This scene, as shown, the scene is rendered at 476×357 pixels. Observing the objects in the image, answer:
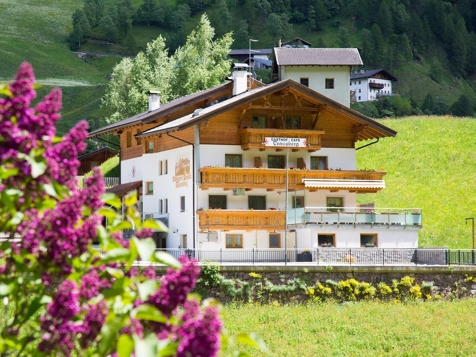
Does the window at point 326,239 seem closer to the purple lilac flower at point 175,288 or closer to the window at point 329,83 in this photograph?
the window at point 329,83

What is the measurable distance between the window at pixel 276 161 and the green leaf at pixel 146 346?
140ft

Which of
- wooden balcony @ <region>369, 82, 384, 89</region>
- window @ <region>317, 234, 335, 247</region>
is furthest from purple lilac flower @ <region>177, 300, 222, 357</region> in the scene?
wooden balcony @ <region>369, 82, 384, 89</region>

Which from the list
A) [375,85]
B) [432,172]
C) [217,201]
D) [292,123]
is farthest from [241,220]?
[375,85]

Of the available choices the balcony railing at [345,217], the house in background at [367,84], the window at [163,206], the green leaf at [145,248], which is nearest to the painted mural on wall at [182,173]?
the window at [163,206]

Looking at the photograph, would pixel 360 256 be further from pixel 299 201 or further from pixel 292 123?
pixel 292 123

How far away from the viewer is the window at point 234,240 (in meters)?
46.3

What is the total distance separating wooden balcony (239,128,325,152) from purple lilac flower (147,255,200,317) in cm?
3973

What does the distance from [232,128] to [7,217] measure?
40.5 meters

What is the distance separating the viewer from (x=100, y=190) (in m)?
7.45

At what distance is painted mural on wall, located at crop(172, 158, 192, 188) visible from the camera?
47.4 metres

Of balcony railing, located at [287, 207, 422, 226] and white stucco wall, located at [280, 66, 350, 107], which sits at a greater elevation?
white stucco wall, located at [280, 66, 350, 107]

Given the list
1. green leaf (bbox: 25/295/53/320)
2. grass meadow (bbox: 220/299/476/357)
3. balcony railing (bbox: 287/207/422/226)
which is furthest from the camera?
balcony railing (bbox: 287/207/422/226)

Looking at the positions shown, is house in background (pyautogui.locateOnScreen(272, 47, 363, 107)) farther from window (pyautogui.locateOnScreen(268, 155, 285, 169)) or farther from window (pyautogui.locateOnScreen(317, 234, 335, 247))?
window (pyautogui.locateOnScreen(317, 234, 335, 247))

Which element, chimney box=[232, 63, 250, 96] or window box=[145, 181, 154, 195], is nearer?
chimney box=[232, 63, 250, 96]
